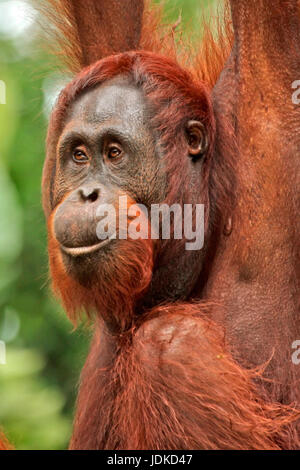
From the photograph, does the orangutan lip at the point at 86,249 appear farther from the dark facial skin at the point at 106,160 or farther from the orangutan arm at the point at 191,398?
the orangutan arm at the point at 191,398

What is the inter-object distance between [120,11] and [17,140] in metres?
1.46

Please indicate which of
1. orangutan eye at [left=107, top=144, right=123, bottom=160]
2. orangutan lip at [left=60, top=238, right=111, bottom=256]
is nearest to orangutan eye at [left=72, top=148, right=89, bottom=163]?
orangutan eye at [left=107, top=144, right=123, bottom=160]

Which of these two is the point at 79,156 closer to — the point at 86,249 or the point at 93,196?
the point at 93,196

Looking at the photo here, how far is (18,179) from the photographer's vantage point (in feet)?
15.7

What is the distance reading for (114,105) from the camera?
287cm

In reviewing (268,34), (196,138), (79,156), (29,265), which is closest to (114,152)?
(79,156)

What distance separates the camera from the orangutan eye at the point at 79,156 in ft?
9.65

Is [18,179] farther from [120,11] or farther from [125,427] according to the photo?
[125,427]

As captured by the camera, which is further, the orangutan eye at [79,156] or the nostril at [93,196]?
the orangutan eye at [79,156]

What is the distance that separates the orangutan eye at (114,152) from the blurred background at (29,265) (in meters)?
1.03

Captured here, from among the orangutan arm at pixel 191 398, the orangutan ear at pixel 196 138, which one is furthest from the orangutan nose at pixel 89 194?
the orangutan arm at pixel 191 398

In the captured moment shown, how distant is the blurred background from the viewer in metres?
3.67

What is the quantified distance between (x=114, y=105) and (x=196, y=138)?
32cm
